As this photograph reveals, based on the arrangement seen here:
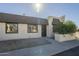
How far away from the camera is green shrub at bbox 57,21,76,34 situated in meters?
5.13

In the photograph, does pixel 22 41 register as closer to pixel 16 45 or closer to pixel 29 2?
pixel 16 45

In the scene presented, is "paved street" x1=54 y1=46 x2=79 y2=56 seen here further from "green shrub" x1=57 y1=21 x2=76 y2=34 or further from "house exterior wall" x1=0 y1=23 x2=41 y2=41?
"house exterior wall" x1=0 y1=23 x2=41 y2=41

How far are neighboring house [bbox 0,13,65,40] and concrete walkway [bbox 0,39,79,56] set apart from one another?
0.36 metres

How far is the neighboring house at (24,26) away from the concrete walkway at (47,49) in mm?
362

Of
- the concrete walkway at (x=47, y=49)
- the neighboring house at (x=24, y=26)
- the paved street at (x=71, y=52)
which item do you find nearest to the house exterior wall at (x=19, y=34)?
the neighboring house at (x=24, y=26)

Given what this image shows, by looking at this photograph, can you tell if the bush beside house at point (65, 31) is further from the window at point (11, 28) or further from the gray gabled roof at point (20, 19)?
the window at point (11, 28)

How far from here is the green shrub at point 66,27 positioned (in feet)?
16.8

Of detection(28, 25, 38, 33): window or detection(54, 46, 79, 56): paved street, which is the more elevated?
detection(28, 25, 38, 33): window

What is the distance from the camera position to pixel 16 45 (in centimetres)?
500

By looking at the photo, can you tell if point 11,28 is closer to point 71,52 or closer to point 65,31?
point 65,31

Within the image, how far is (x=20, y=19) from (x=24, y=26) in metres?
0.25

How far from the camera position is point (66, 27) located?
17.0 feet

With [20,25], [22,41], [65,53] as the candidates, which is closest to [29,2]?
[20,25]

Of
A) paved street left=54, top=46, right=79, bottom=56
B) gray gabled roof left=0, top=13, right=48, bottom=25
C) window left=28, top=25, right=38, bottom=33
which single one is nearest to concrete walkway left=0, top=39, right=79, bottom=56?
paved street left=54, top=46, right=79, bottom=56
